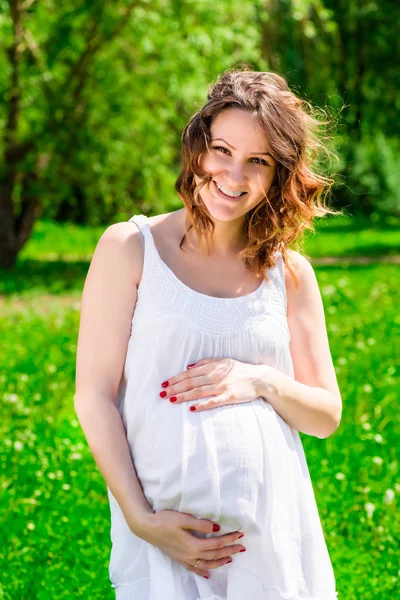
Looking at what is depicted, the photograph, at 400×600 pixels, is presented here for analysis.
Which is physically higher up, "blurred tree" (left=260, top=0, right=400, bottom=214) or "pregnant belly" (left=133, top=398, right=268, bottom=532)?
"pregnant belly" (left=133, top=398, right=268, bottom=532)

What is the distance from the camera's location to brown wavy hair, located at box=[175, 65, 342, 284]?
2.01 metres

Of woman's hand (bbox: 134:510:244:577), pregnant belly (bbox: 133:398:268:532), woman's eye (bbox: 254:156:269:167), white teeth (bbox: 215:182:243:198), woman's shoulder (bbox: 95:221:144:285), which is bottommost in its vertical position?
woman's hand (bbox: 134:510:244:577)

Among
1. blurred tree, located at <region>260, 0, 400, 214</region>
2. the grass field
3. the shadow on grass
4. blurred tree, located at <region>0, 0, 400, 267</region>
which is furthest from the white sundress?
blurred tree, located at <region>260, 0, 400, 214</region>

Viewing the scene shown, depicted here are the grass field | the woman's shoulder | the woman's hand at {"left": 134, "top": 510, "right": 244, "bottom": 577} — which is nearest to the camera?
the woman's hand at {"left": 134, "top": 510, "right": 244, "bottom": 577}

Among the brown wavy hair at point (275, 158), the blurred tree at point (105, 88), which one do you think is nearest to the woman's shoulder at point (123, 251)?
the brown wavy hair at point (275, 158)

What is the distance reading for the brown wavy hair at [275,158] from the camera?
2.01 meters

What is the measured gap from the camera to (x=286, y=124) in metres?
2.02

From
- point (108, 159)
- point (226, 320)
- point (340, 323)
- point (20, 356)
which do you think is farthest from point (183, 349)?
point (108, 159)

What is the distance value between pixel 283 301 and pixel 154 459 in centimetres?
49

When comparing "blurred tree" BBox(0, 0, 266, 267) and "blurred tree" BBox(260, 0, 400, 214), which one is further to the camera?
"blurred tree" BBox(260, 0, 400, 214)

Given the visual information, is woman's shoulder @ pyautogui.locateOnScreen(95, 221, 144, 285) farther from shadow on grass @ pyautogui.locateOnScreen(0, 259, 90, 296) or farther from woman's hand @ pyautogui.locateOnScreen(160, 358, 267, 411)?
shadow on grass @ pyautogui.locateOnScreen(0, 259, 90, 296)

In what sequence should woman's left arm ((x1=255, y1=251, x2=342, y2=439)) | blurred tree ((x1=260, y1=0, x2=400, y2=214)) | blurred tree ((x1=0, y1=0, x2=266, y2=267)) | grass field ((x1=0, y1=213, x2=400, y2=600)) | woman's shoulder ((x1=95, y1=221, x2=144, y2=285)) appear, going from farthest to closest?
1. blurred tree ((x1=260, y1=0, x2=400, y2=214))
2. blurred tree ((x1=0, y1=0, x2=266, y2=267))
3. grass field ((x1=0, y1=213, x2=400, y2=600))
4. woman's left arm ((x1=255, y1=251, x2=342, y2=439))
5. woman's shoulder ((x1=95, y1=221, x2=144, y2=285))

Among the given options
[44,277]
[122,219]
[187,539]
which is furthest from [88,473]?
[122,219]

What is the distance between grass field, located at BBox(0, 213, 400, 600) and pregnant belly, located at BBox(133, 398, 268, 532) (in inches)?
54.8
